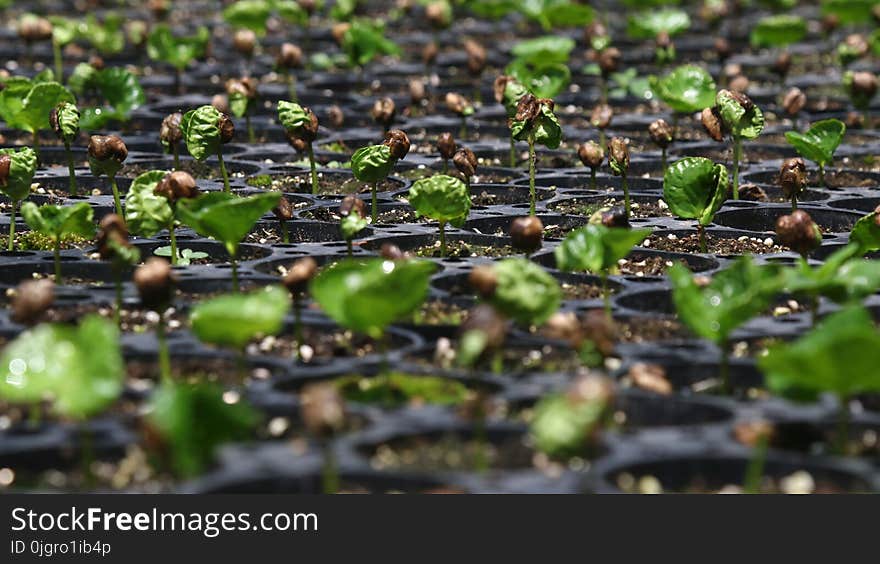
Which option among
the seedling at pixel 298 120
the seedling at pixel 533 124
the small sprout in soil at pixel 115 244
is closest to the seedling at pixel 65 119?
the seedling at pixel 298 120

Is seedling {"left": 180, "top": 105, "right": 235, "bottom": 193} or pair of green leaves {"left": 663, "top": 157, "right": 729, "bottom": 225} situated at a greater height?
seedling {"left": 180, "top": 105, "right": 235, "bottom": 193}

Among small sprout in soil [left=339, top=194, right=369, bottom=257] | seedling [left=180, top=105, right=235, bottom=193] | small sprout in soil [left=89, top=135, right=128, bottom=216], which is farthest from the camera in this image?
seedling [left=180, top=105, right=235, bottom=193]

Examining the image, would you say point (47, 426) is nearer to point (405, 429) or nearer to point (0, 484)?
point (0, 484)

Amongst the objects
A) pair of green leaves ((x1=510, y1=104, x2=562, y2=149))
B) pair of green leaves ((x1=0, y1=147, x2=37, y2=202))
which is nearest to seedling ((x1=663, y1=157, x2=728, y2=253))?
pair of green leaves ((x1=510, y1=104, x2=562, y2=149))

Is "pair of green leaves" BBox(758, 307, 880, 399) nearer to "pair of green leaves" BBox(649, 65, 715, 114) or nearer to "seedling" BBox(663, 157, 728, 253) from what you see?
"seedling" BBox(663, 157, 728, 253)

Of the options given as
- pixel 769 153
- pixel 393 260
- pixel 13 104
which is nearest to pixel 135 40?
pixel 13 104
